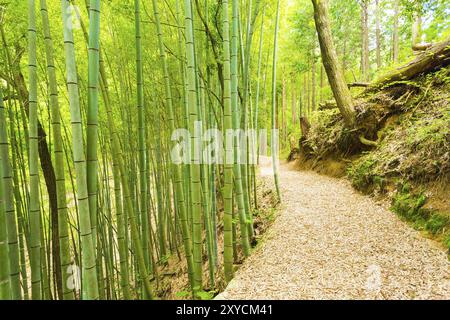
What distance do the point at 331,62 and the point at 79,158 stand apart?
4426mm

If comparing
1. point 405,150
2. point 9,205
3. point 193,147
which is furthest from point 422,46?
point 9,205

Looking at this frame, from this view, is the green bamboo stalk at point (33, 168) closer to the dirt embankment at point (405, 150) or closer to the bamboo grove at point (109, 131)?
the bamboo grove at point (109, 131)

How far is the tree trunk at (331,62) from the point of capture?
4262mm

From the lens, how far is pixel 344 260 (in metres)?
2.09

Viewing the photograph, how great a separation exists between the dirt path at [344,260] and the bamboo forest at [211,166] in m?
0.01

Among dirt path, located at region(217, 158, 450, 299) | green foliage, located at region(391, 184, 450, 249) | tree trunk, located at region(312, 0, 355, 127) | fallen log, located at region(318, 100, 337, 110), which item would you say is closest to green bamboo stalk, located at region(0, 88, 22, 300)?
dirt path, located at region(217, 158, 450, 299)

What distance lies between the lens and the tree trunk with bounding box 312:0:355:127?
4262mm

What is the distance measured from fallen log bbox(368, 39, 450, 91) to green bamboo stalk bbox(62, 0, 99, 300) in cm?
412

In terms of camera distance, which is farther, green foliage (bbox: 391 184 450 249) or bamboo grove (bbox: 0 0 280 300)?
green foliage (bbox: 391 184 450 249)

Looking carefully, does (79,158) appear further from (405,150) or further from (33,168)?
(405,150)

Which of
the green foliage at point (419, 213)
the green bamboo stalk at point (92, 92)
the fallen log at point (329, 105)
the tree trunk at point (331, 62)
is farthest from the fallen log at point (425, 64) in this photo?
the green bamboo stalk at point (92, 92)

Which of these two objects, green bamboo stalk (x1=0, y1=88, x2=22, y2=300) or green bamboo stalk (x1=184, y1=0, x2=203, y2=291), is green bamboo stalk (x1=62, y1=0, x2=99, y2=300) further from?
green bamboo stalk (x1=184, y1=0, x2=203, y2=291)

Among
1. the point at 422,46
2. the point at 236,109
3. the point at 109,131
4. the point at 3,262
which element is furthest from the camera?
the point at 422,46
